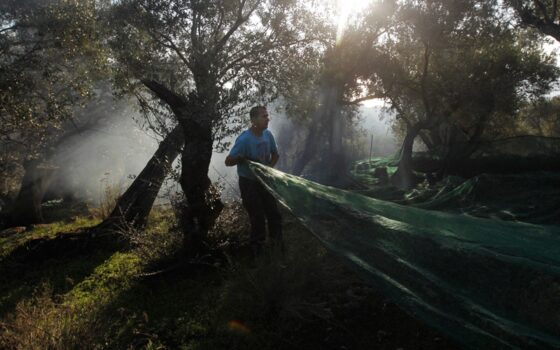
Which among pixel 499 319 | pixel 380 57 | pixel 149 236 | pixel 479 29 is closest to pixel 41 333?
pixel 149 236

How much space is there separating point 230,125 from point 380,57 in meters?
14.6

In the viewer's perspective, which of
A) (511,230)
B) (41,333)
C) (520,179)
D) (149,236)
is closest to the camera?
(41,333)

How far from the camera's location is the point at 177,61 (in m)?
8.95

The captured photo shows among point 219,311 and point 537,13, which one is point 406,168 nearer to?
point 537,13

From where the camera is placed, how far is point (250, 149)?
5.62m

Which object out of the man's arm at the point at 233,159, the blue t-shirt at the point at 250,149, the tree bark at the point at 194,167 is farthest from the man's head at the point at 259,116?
the tree bark at the point at 194,167

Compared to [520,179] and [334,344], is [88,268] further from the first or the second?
[520,179]

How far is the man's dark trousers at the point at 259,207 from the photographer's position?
18.0 feet

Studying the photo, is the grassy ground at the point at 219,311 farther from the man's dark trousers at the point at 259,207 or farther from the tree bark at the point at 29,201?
the tree bark at the point at 29,201

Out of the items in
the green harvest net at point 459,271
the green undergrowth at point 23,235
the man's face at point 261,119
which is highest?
the man's face at point 261,119

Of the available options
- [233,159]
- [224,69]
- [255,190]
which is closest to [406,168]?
[224,69]

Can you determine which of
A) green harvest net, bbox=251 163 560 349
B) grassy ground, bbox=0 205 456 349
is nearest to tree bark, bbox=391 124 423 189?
grassy ground, bbox=0 205 456 349

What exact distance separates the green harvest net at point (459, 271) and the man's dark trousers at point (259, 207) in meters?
1.54

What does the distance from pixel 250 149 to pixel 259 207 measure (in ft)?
2.72
